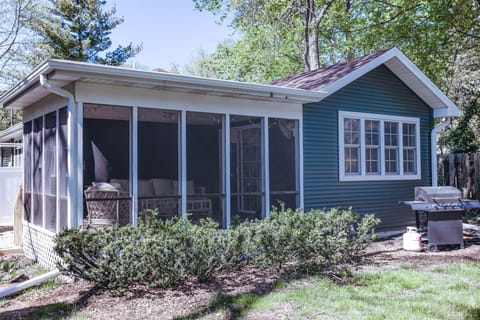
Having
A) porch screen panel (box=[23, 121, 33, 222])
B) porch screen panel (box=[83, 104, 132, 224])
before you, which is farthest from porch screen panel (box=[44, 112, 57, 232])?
porch screen panel (box=[23, 121, 33, 222])

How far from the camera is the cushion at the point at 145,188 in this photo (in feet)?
22.4

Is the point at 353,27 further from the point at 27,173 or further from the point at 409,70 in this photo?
the point at 27,173

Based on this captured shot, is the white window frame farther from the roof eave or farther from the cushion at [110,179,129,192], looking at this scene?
the cushion at [110,179,129,192]

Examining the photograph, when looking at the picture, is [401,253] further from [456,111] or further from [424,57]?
[424,57]

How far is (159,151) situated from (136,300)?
2655 mm

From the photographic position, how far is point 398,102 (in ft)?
31.4

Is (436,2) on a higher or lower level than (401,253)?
higher

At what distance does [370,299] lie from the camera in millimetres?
4633

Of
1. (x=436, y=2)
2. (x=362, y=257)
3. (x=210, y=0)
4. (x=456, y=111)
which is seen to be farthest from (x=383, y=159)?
(x=210, y=0)

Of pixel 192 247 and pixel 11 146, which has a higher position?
pixel 11 146

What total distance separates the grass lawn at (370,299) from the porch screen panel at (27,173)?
4780 millimetres

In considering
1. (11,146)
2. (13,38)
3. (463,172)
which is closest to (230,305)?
(463,172)

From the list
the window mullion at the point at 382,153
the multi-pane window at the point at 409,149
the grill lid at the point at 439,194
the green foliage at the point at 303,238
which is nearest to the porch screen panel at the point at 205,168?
the green foliage at the point at 303,238

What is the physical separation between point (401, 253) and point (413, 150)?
11.0 feet
